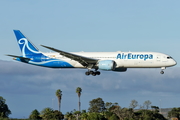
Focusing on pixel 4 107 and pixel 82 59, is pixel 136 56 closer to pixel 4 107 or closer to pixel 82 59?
pixel 82 59

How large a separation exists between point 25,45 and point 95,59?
60.8 feet

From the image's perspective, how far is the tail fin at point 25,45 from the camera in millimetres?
95675

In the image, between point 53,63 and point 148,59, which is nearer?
point 148,59

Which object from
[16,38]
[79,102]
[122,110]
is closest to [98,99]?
[79,102]

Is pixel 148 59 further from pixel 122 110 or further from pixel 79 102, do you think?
pixel 79 102

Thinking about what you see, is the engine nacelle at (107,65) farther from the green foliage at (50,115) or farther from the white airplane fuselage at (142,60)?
the green foliage at (50,115)

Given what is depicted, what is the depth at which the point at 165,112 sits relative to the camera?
554 ft

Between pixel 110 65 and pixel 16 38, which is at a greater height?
pixel 16 38

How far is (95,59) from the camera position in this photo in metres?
88.0

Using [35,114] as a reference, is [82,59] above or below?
above

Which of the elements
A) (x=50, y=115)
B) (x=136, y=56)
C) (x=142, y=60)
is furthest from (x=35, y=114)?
(x=142, y=60)

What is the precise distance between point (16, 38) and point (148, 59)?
1283 inches

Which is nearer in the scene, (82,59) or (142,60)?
(142,60)

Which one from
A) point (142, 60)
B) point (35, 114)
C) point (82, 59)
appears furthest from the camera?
point (35, 114)
